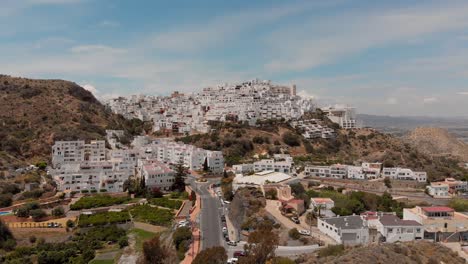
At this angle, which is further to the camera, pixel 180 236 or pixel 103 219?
pixel 103 219

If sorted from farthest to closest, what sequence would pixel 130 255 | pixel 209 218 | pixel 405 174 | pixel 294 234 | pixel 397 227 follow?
pixel 405 174
pixel 209 218
pixel 130 255
pixel 397 227
pixel 294 234

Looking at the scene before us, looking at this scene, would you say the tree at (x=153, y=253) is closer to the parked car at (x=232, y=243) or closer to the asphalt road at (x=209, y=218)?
the asphalt road at (x=209, y=218)

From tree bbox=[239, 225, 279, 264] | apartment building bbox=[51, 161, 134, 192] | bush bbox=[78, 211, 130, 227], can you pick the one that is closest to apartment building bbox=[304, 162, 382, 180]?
apartment building bbox=[51, 161, 134, 192]

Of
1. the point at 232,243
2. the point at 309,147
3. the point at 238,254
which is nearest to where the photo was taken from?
the point at 238,254

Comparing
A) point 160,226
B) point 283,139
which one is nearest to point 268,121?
point 283,139

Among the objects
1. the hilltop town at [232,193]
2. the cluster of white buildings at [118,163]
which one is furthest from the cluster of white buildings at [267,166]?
the cluster of white buildings at [118,163]

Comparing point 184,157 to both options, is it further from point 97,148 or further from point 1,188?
point 1,188

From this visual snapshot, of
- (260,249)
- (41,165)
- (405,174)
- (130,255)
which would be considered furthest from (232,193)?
(41,165)

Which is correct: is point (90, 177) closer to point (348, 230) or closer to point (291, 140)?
point (348, 230)
